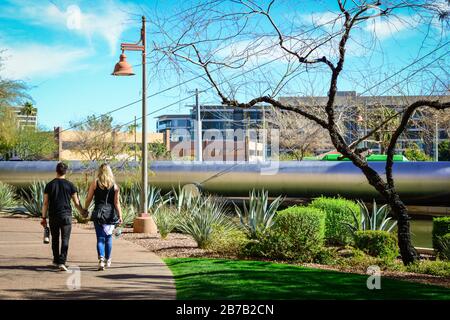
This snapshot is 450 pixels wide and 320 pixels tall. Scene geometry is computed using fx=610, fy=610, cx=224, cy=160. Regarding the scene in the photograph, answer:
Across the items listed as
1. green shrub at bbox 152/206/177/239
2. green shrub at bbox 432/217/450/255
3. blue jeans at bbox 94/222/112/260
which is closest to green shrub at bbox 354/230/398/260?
green shrub at bbox 432/217/450/255

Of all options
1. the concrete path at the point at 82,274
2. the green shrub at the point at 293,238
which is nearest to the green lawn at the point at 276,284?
the concrete path at the point at 82,274

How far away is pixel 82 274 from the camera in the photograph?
9.54 meters

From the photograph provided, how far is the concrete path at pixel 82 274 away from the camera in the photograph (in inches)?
319

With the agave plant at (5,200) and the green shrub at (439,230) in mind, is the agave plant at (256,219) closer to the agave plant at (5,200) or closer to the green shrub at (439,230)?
the green shrub at (439,230)

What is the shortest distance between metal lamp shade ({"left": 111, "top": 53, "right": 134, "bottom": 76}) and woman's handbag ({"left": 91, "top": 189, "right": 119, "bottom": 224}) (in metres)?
6.72

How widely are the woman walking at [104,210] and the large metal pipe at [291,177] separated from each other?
484 inches

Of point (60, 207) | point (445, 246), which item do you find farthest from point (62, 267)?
point (445, 246)

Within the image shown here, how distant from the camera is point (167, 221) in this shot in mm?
15297

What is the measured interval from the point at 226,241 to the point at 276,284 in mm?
4473

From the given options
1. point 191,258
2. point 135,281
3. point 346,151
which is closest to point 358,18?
point 346,151

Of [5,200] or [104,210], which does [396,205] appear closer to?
[104,210]
